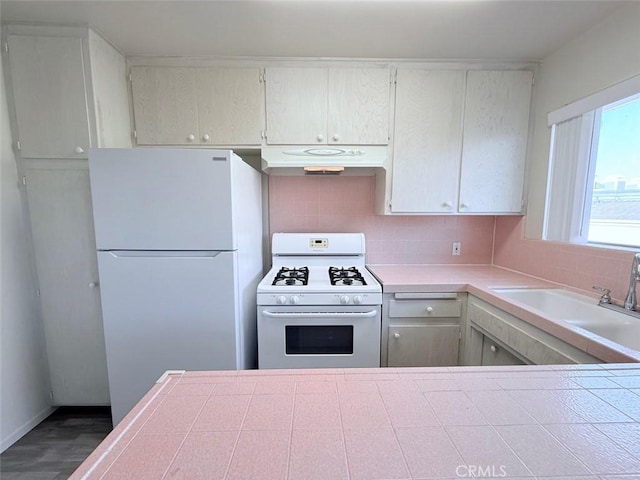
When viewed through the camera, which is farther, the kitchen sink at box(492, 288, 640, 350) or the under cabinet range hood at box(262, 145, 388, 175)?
the under cabinet range hood at box(262, 145, 388, 175)

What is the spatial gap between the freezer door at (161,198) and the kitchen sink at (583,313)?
1.74 meters

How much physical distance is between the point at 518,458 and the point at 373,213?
1956 mm

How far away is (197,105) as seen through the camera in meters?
1.90

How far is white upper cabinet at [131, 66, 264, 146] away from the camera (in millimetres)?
1877

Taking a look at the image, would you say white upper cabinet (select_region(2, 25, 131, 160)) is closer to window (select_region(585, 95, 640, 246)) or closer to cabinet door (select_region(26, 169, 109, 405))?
cabinet door (select_region(26, 169, 109, 405))

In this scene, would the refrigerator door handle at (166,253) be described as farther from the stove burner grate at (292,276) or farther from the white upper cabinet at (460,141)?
the white upper cabinet at (460,141)

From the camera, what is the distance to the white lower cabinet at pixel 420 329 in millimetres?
1815

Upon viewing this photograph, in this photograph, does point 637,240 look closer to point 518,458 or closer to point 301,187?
point 518,458

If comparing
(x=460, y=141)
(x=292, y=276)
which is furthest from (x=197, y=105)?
(x=460, y=141)

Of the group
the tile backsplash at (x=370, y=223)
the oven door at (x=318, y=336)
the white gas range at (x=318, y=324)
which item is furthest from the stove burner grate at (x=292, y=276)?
the tile backsplash at (x=370, y=223)

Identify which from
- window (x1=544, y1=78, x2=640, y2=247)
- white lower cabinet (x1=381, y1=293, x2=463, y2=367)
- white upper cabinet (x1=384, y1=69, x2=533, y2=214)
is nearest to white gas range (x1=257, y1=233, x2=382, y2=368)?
white lower cabinet (x1=381, y1=293, x2=463, y2=367)

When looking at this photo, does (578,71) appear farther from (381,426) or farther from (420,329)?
(381,426)

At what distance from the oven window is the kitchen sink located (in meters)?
1.00

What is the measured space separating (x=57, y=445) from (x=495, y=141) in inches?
137
